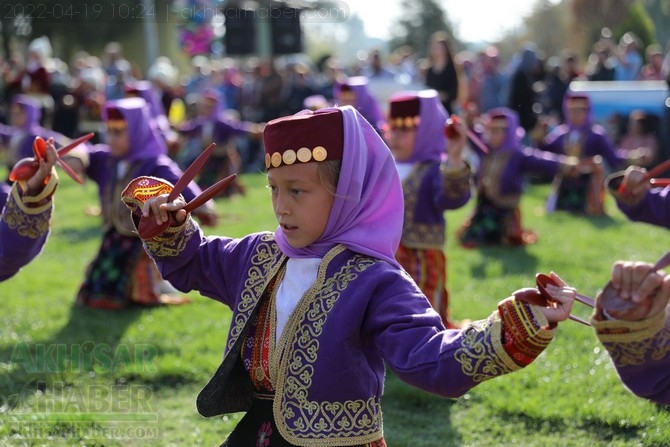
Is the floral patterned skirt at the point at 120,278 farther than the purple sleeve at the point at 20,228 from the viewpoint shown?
Yes

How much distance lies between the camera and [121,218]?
650 centimetres

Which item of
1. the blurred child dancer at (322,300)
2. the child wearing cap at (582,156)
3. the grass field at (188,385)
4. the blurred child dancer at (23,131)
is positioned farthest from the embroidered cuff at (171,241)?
the child wearing cap at (582,156)

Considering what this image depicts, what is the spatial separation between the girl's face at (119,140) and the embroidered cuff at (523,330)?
4.84 meters

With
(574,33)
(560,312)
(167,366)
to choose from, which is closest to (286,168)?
(560,312)

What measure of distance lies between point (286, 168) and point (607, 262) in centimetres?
594

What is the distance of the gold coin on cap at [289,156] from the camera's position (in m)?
2.56

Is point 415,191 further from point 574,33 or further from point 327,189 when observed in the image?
point 574,33

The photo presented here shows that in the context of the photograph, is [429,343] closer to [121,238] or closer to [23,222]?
[23,222]

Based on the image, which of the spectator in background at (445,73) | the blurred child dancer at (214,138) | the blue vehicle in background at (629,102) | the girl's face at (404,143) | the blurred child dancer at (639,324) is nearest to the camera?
the blurred child dancer at (639,324)

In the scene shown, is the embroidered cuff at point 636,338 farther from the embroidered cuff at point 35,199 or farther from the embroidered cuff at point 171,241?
the embroidered cuff at point 35,199

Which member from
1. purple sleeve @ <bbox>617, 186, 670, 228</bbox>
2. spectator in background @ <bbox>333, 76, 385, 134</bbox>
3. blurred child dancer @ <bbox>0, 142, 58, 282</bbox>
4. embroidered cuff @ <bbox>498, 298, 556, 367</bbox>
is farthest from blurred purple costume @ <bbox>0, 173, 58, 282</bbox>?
spectator in background @ <bbox>333, 76, 385, 134</bbox>

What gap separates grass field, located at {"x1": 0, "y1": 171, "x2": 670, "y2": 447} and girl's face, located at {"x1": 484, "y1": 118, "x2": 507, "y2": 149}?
5.55 feet

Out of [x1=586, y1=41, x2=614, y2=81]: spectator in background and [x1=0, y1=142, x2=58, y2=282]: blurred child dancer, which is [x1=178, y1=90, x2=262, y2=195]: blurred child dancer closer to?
[x1=586, y1=41, x2=614, y2=81]: spectator in background

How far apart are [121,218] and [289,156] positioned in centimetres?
419
